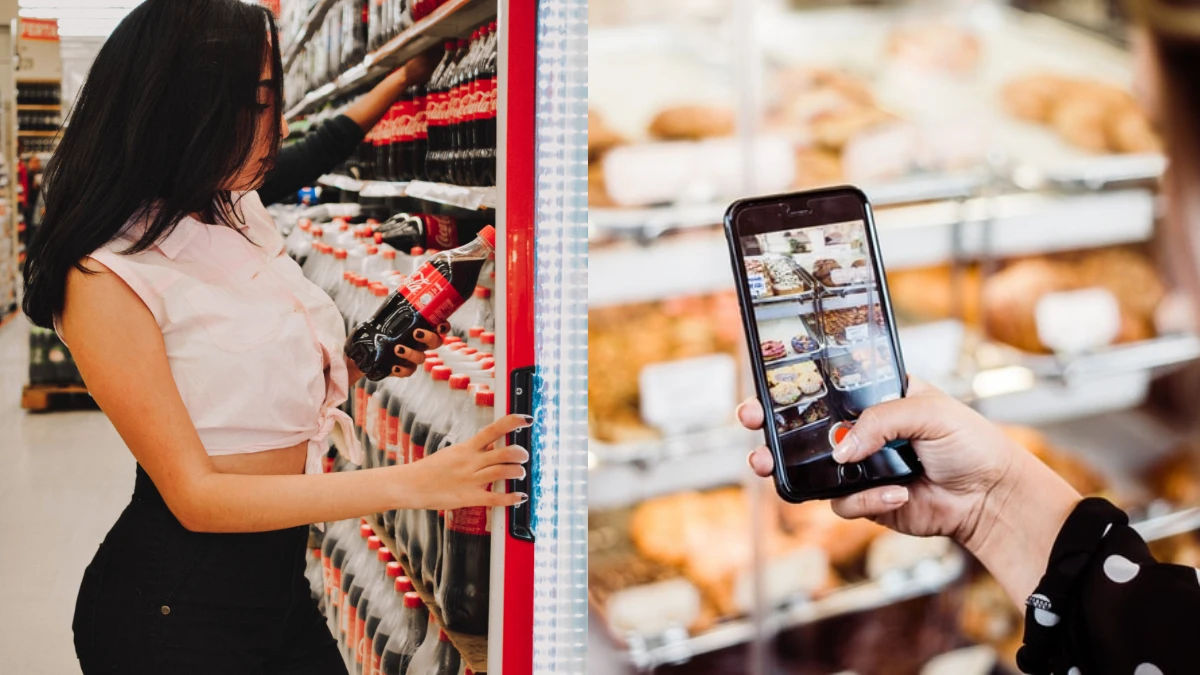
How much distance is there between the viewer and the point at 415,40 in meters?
1.46

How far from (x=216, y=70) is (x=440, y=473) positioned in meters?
0.55

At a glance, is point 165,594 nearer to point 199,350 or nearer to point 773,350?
point 199,350

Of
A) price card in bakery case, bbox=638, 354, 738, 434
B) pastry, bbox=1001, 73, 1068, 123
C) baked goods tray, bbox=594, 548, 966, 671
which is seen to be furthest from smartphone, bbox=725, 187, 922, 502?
pastry, bbox=1001, 73, 1068, 123

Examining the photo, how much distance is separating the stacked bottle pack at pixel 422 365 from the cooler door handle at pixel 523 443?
0.17ft

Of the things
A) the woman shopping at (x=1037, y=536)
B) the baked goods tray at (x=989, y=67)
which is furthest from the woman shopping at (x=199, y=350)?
the baked goods tray at (x=989, y=67)

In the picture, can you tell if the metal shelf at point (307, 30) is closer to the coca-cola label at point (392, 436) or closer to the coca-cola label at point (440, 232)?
the coca-cola label at point (440, 232)

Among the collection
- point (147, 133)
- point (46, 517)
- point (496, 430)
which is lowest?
point (46, 517)

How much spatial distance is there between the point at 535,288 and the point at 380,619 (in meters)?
0.62

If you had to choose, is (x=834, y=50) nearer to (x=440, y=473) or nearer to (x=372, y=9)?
(x=372, y=9)

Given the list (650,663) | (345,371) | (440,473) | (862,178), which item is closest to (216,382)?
(345,371)

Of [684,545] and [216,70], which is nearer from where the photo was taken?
[216,70]

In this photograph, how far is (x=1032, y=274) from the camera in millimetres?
3064

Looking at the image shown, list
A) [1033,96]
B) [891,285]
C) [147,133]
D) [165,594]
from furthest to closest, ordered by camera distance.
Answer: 1. [1033,96]
2. [891,285]
3. [165,594]
4. [147,133]

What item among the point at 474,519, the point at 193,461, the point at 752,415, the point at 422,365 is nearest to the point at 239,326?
the point at 193,461
